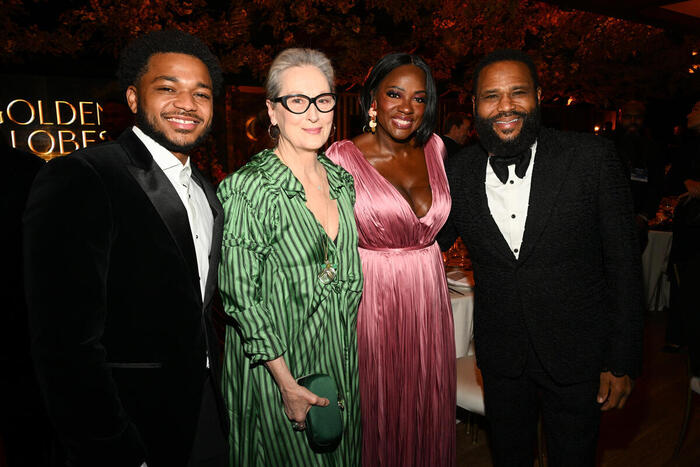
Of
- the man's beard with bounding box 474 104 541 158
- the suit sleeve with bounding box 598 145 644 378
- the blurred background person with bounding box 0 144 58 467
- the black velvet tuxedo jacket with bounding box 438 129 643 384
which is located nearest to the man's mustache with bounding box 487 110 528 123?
the man's beard with bounding box 474 104 541 158

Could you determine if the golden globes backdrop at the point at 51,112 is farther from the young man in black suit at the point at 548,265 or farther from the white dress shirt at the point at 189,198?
the young man in black suit at the point at 548,265

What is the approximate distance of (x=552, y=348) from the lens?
1.86 meters

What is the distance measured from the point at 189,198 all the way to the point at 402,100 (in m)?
1.15

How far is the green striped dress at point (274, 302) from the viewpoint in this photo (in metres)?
1.60

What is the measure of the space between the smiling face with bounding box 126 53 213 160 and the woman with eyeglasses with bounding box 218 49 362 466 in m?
0.25

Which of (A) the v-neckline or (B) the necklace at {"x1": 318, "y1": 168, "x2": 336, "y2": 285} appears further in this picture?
(A) the v-neckline

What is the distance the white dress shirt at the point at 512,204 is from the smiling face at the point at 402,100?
0.53 meters

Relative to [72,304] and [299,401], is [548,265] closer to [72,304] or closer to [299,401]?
[299,401]

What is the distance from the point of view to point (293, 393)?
5.41 feet

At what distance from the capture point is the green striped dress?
1597 mm

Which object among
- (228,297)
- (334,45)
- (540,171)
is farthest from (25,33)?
(540,171)

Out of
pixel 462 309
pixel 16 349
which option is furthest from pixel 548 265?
pixel 16 349

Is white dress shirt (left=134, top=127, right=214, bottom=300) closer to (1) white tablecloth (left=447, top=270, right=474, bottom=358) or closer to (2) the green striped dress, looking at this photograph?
(2) the green striped dress

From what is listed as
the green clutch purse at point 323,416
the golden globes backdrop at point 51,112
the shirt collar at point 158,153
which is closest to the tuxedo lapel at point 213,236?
the shirt collar at point 158,153
